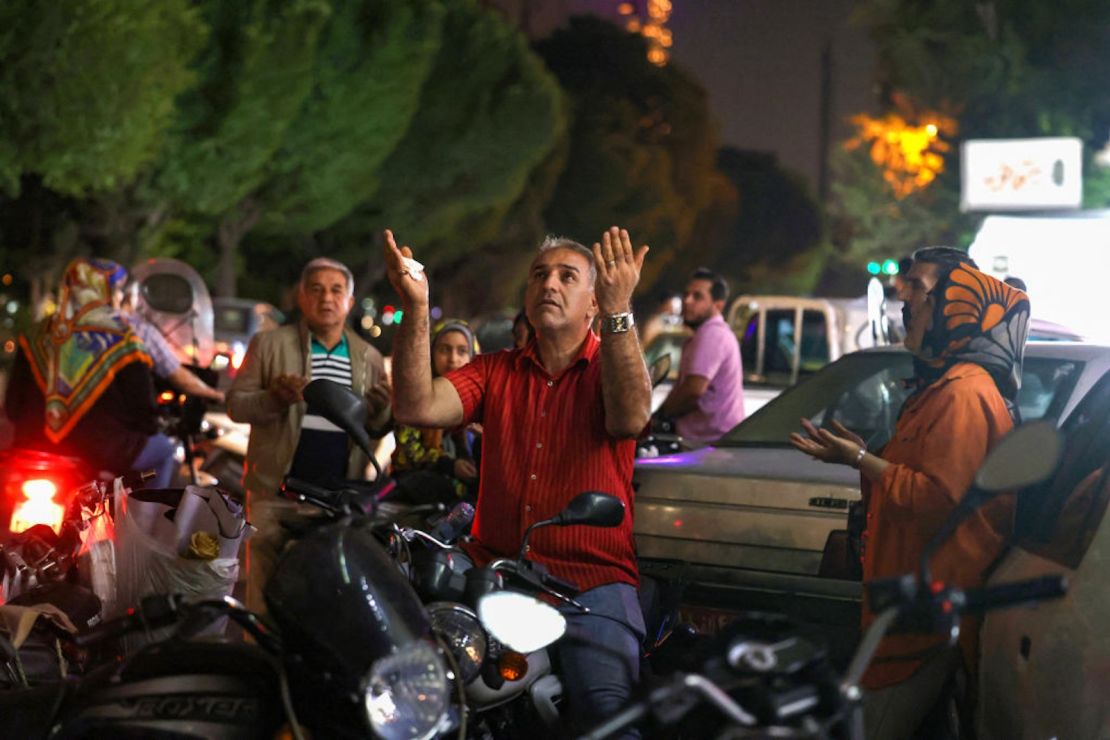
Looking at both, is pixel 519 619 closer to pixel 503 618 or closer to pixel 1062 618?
pixel 503 618

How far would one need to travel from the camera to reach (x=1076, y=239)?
709 inches

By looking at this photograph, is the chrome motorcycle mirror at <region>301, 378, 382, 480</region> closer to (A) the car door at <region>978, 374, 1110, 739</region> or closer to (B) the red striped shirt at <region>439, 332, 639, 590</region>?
(B) the red striped shirt at <region>439, 332, 639, 590</region>

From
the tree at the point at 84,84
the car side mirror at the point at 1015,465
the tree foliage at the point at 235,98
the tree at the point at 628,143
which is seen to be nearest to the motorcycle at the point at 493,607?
the car side mirror at the point at 1015,465

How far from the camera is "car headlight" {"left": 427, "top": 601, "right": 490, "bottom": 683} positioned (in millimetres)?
3775

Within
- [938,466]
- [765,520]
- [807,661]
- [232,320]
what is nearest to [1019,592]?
[807,661]

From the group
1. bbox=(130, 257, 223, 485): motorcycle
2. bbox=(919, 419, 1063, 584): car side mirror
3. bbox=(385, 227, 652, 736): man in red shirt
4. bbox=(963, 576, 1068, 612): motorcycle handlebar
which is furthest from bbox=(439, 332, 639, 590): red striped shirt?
bbox=(130, 257, 223, 485): motorcycle

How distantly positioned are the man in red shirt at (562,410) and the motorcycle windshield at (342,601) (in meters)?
0.82

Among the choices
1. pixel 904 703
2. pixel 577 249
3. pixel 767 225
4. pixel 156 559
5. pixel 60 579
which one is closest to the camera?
pixel 904 703

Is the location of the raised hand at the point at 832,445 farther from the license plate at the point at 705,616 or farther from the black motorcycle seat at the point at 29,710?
the black motorcycle seat at the point at 29,710

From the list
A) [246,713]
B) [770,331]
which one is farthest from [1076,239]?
[246,713]

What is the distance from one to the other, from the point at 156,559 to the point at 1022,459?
2.88m

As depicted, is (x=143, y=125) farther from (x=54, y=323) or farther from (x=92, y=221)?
(x=54, y=323)

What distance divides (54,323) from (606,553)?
4051 millimetres

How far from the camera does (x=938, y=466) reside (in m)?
4.33
